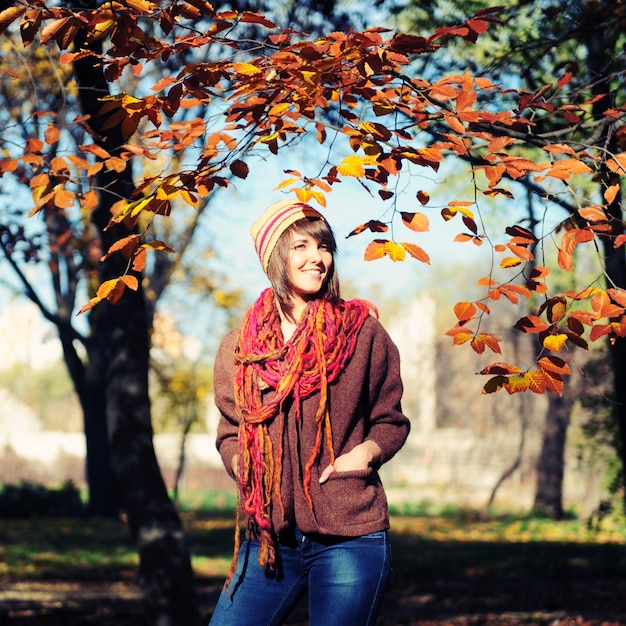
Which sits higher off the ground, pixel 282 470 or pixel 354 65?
pixel 354 65

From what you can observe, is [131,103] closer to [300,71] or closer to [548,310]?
[300,71]

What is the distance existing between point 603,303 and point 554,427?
62.4 feet

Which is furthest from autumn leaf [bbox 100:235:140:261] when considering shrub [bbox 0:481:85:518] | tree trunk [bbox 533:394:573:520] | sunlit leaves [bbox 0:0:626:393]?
tree trunk [bbox 533:394:573:520]

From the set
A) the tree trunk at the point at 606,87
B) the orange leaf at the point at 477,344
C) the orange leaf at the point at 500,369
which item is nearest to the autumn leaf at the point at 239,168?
the orange leaf at the point at 477,344

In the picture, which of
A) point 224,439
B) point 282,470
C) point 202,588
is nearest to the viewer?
point 282,470

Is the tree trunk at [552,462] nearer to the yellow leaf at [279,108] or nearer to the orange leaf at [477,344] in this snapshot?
the orange leaf at [477,344]

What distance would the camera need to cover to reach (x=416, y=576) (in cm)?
1134

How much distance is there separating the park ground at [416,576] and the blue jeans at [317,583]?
4.96 metres

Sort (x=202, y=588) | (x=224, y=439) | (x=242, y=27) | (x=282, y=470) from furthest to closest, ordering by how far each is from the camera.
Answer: (x=202, y=588), (x=242, y=27), (x=224, y=439), (x=282, y=470)

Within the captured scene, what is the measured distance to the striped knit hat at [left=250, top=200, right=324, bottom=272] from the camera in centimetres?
325

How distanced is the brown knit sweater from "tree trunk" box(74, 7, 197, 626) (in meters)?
3.00

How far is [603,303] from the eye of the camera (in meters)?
3.13

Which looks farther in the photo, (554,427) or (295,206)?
(554,427)

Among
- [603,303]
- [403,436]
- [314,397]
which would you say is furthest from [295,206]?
[603,303]
